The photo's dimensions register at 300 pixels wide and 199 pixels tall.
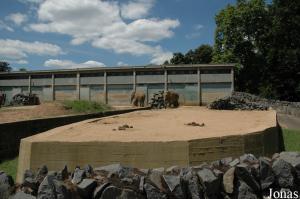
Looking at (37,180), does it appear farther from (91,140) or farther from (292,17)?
(292,17)

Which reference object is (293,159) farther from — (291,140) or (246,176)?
(291,140)

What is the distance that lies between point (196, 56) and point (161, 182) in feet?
159

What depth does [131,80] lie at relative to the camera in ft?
119

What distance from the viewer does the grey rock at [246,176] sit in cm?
612

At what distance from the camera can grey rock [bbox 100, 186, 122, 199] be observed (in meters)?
5.35

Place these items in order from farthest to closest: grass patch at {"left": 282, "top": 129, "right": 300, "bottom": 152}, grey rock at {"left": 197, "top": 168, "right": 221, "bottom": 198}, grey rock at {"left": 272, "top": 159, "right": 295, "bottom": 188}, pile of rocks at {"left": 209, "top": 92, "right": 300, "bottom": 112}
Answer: pile of rocks at {"left": 209, "top": 92, "right": 300, "bottom": 112}
grass patch at {"left": 282, "top": 129, "right": 300, "bottom": 152}
grey rock at {"left": 272, "top": 159, "right": 295, "bottom": 188}
grey rock at {"left": 197, "top": 168, "right": 221, "bottom": 198}

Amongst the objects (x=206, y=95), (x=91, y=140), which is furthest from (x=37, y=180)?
(x=206, y=95)

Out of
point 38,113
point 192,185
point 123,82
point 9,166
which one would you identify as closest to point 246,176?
point 192,185

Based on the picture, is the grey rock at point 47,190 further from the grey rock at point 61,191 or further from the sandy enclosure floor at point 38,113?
the sandy enclosure floor at point 38,113

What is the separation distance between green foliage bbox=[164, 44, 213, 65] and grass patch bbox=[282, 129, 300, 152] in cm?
3681

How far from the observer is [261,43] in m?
41.9

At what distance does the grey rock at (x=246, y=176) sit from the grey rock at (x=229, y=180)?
0.34 ft

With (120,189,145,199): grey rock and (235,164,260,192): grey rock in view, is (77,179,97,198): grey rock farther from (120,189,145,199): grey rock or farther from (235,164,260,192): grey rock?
(235,164,260,192): grey rock

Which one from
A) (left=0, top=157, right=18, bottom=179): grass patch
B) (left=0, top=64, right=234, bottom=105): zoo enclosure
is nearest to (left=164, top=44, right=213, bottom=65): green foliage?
(left=0, top=64, right=234, bottom=105): zoo enclosure
